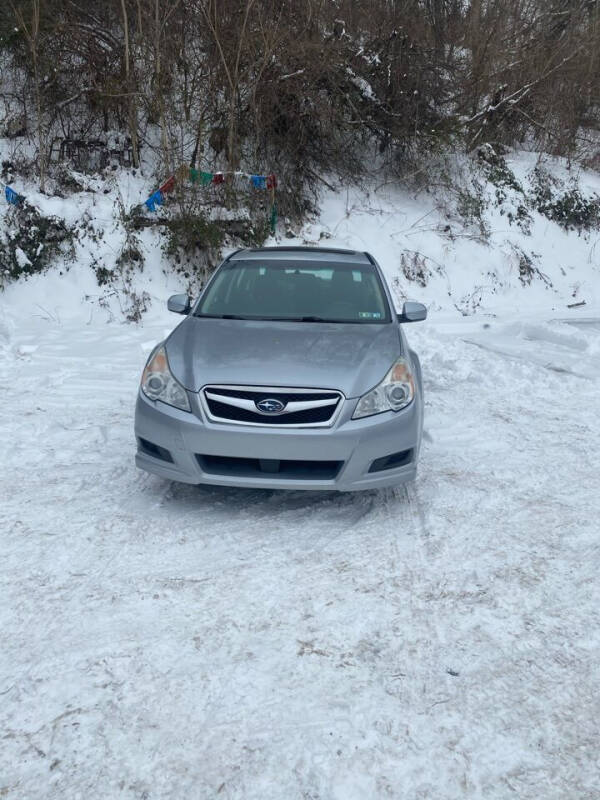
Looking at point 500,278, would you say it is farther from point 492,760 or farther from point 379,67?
point 492,760

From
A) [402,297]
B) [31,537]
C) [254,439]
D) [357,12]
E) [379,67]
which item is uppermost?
[357,12]

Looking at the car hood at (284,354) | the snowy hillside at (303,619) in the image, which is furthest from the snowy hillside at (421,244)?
the car hood at (284,354)

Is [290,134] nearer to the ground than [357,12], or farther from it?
nearer to the ground

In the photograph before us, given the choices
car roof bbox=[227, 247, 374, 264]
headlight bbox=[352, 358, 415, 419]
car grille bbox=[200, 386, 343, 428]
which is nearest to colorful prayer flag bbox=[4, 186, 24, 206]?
car roof bbox=[227, 247, 374, 264]

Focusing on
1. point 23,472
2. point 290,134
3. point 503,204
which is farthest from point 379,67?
point 23,472

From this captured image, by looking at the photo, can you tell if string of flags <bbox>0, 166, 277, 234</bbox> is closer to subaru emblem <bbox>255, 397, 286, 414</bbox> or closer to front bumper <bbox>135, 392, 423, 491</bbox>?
front bumper <bbox>135, 392, 423, 491</bbox>

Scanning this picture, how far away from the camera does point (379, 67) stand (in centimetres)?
1370

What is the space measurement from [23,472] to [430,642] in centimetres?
318

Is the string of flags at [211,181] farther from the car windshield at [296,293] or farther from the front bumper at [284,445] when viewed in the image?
the front bumper at [284,445]

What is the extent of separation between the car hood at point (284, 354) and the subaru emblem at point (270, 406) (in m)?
0.10

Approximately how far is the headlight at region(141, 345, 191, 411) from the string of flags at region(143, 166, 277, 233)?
26.1 ft

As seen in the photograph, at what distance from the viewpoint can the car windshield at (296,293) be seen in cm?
536

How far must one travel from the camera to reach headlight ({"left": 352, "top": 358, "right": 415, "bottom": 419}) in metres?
4.21

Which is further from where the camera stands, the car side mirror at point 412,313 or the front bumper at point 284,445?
the car side mirror at point 412,313
